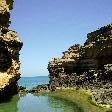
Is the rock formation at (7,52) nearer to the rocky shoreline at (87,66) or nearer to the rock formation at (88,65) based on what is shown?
the rocky shoreline at (87,66)

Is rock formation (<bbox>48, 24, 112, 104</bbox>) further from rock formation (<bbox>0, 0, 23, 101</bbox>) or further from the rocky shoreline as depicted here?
rock formation (<bbox>0, 0, 23, 101</bbox>)

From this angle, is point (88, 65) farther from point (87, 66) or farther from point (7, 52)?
point (7, 52)

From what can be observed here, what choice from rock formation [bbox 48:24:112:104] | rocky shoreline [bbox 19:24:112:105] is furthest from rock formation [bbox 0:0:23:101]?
rock formation [bbox 48:24:112:104]

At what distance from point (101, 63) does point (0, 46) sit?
1368 inches

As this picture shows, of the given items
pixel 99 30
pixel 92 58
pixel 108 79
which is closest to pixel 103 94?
pixel 108 79

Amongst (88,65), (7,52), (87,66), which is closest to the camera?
(7,52)

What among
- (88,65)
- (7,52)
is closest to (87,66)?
(88,65)

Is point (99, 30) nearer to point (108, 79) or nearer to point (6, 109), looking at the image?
point (108, 79)

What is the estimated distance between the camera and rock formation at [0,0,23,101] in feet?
180

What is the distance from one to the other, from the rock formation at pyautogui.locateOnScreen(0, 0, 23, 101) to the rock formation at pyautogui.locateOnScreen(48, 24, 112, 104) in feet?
Result: 59.1

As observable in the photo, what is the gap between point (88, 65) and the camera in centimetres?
8444

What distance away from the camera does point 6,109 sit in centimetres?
4797

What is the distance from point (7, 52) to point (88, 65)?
→ 1308 inches

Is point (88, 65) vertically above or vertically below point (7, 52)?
below
